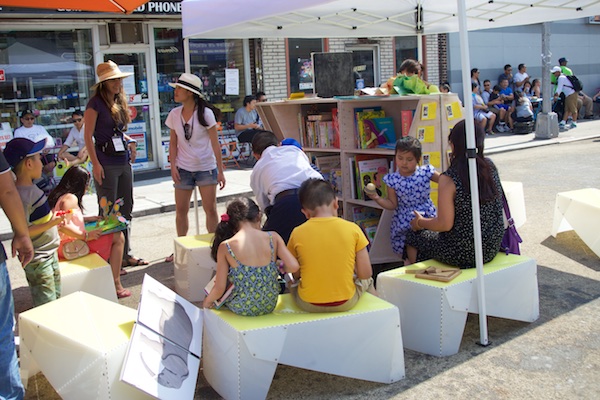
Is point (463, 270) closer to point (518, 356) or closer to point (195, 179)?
point (518, 356)

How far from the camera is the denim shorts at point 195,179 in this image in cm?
650

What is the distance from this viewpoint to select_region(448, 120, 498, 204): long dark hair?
465 cm

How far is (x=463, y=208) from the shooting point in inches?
187

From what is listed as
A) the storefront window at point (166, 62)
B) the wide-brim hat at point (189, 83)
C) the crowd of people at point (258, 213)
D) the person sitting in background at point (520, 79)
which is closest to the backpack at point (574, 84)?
the person sitting in background at point (520, 79)

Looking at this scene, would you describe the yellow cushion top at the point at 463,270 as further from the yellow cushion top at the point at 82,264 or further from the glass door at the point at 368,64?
the glass door at the point at 368,64

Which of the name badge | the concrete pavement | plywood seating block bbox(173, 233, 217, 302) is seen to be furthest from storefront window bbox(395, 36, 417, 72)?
plywood seating block bbox(173, 233, 217, 302)

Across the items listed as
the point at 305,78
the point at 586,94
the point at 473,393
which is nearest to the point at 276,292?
the point at 473,393

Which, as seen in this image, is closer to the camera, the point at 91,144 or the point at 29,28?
the point at 91,144

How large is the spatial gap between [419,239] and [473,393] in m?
1.60

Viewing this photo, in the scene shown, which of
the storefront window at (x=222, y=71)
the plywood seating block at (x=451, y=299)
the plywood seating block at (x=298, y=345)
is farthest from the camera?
the storefront window at (x=222, y=71)

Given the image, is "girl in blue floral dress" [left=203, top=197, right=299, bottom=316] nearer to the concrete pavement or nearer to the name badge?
the concrete pavement

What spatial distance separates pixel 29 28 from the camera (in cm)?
1176

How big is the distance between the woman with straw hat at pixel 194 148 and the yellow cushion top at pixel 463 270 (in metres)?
2.41

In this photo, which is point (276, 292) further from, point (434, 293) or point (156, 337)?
point (434, 293)
